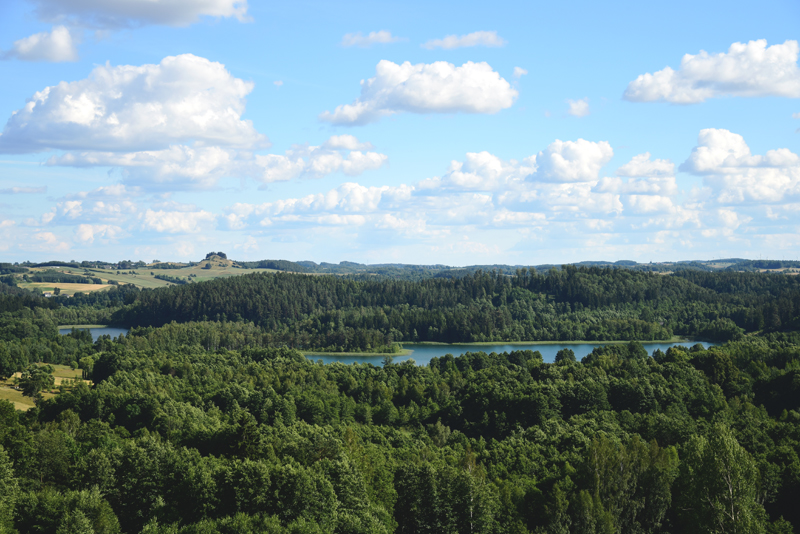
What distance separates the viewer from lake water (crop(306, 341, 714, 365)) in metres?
162

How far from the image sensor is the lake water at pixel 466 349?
16200 cm

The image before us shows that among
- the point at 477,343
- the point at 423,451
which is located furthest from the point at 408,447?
the point at 477,343

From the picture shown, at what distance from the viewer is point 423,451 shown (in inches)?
2331

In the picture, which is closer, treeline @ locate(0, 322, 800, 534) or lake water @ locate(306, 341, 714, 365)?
treeline @ locate(0, 322, 800, 534)

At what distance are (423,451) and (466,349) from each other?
126 meters

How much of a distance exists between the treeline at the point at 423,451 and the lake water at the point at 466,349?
60.3 metres

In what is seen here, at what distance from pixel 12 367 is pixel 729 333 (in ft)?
528

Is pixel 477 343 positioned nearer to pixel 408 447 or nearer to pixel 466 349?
pixel 466 349

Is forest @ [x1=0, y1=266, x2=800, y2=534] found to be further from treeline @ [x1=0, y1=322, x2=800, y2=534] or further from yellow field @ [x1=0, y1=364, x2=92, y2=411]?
yellow field @ [x1=0, y1=364, x2=92, y2=411]

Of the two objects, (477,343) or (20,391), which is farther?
(477,343)

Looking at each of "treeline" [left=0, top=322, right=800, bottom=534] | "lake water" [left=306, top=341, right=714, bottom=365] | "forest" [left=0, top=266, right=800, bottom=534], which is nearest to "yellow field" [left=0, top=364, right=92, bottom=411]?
"forest" [left=0, top=266, right=800, bottom=534]

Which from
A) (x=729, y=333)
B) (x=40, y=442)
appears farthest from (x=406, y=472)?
(x=729, y=333)

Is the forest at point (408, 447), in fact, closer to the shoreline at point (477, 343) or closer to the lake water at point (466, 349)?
the lake water at point (466, 349)

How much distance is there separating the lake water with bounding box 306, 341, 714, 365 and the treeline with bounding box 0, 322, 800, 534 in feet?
198
